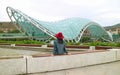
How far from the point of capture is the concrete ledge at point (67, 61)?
5584mm

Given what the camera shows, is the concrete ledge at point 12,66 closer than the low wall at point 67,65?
Yes

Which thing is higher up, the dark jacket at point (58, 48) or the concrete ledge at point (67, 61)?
the dark jacket at point (58, 48)

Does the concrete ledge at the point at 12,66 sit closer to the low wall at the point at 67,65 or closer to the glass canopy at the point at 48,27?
the low wall at the point at 67,65

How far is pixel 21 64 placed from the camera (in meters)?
5.36

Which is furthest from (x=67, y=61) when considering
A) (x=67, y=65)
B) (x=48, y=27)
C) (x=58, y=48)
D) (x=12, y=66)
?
(x=48, y=27)

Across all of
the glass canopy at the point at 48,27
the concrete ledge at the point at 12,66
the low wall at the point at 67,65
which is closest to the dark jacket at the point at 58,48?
the low wall at the point at 67,65

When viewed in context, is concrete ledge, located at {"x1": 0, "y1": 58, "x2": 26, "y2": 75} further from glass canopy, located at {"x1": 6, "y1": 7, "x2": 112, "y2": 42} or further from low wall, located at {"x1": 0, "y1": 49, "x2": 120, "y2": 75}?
glass canopy, located at {"x1": 6, "y1": 7, "x2": 112, "y2": 42}

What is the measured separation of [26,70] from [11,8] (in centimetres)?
6918

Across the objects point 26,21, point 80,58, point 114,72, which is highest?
point 26,21

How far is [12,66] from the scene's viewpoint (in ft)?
17.1

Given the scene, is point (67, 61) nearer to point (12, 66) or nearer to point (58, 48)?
point (58, 48)

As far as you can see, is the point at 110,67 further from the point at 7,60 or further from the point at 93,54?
the point at 7,60

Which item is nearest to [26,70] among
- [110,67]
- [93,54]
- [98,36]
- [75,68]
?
[75,68]

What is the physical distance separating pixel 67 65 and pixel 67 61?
9 cm
